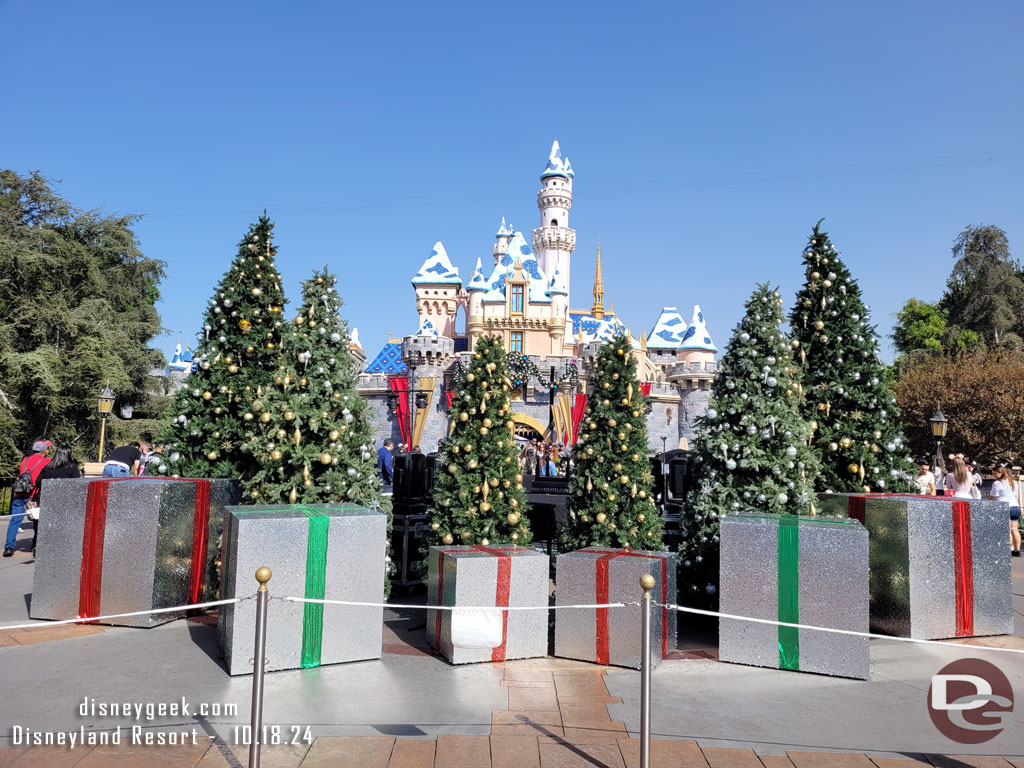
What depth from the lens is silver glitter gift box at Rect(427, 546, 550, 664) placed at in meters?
5.33

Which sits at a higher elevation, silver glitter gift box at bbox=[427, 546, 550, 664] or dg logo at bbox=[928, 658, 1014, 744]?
silver glitter gift box at bbox=[427, 546, 550, 664]

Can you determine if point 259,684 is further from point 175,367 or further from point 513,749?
point 175,367

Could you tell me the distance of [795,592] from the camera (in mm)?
5277

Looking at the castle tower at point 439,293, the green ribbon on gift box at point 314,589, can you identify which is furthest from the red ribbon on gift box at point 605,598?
the castle tower at point 439,293

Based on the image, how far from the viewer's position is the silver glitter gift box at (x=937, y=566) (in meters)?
6.10

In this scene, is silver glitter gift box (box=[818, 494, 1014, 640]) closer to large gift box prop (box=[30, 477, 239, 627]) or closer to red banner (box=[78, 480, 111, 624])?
large gift box prop (box=[30, 477, 239, 627])

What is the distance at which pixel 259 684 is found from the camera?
11.1ft

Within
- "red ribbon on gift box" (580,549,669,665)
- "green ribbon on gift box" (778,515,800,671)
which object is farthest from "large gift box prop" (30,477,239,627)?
"green ribbon on gift box" (778,515,800,671)

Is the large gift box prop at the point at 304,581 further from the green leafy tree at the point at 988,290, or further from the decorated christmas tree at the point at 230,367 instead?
the green leafy tree at the point at 988,290

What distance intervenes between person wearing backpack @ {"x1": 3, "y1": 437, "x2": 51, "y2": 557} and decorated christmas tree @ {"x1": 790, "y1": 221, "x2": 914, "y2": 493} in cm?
1031

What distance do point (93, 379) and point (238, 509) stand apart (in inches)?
824

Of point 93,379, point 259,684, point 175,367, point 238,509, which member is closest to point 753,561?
point 259,684

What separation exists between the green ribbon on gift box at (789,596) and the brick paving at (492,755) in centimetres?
154

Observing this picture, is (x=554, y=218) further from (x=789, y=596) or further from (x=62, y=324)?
(x=789, y=596)
